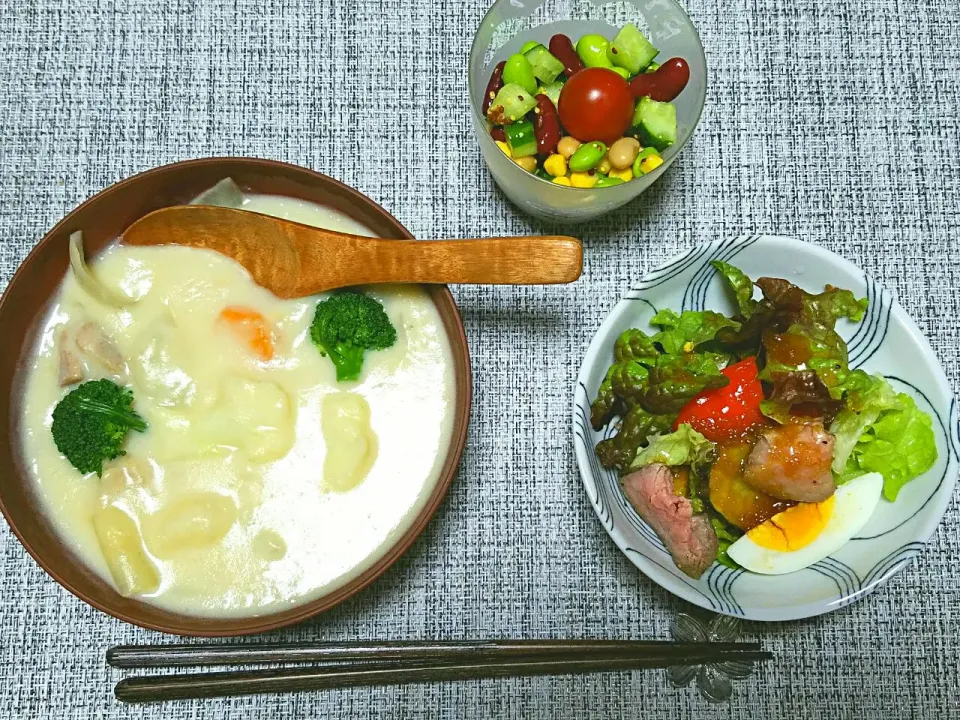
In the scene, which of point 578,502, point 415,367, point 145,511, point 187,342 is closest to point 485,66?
point 415,367

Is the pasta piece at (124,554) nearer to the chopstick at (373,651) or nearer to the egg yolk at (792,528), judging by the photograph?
the chopstick at (373,651)

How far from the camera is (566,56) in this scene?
1.76m

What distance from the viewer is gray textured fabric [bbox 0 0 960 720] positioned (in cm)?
178

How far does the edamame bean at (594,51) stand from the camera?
5.73 feet

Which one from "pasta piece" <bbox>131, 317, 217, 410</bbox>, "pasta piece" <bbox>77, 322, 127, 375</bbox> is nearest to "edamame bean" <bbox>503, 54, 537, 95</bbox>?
"pasta piece" <bbox>131, 317, 217, 410</bbox>

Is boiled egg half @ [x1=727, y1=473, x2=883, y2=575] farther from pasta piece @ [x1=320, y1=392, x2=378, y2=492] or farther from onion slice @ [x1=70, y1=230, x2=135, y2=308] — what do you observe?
onion slice @ [x1=70, y1=230, x2=135, y2=308]

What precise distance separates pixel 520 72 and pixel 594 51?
19 cm

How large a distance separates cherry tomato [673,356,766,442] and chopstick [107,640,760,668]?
513 mm

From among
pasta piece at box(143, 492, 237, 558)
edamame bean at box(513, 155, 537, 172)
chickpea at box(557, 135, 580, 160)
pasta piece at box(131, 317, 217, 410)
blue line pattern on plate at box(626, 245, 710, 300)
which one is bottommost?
pasta piece at box(143, 492, 237, 558)

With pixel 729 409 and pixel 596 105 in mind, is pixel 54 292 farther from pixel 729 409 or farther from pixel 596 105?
pixel 729 409

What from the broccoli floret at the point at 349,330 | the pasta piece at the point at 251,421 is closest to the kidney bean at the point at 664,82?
the broccoli floret at the point at 349,330

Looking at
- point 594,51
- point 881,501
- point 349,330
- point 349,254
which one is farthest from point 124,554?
point 881,501

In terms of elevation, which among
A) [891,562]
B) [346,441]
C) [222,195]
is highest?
[222,195]

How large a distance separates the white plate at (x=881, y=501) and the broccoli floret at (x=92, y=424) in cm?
94
